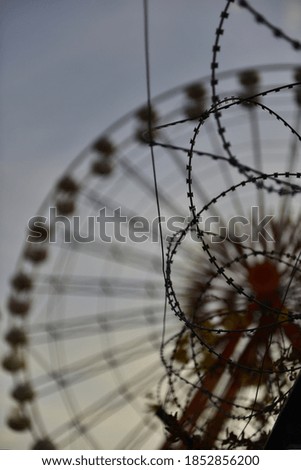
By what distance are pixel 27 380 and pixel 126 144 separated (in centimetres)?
379

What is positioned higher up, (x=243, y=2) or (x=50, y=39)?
(x=50, y=39)

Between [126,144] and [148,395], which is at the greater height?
[126,144]

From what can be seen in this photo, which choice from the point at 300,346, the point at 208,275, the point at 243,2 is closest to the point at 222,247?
the point at 208,275

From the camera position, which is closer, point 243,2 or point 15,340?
point 243,2

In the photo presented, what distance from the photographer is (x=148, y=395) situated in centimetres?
966

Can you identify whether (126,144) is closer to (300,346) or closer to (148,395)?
(148,395)

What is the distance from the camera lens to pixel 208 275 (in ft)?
30.0
